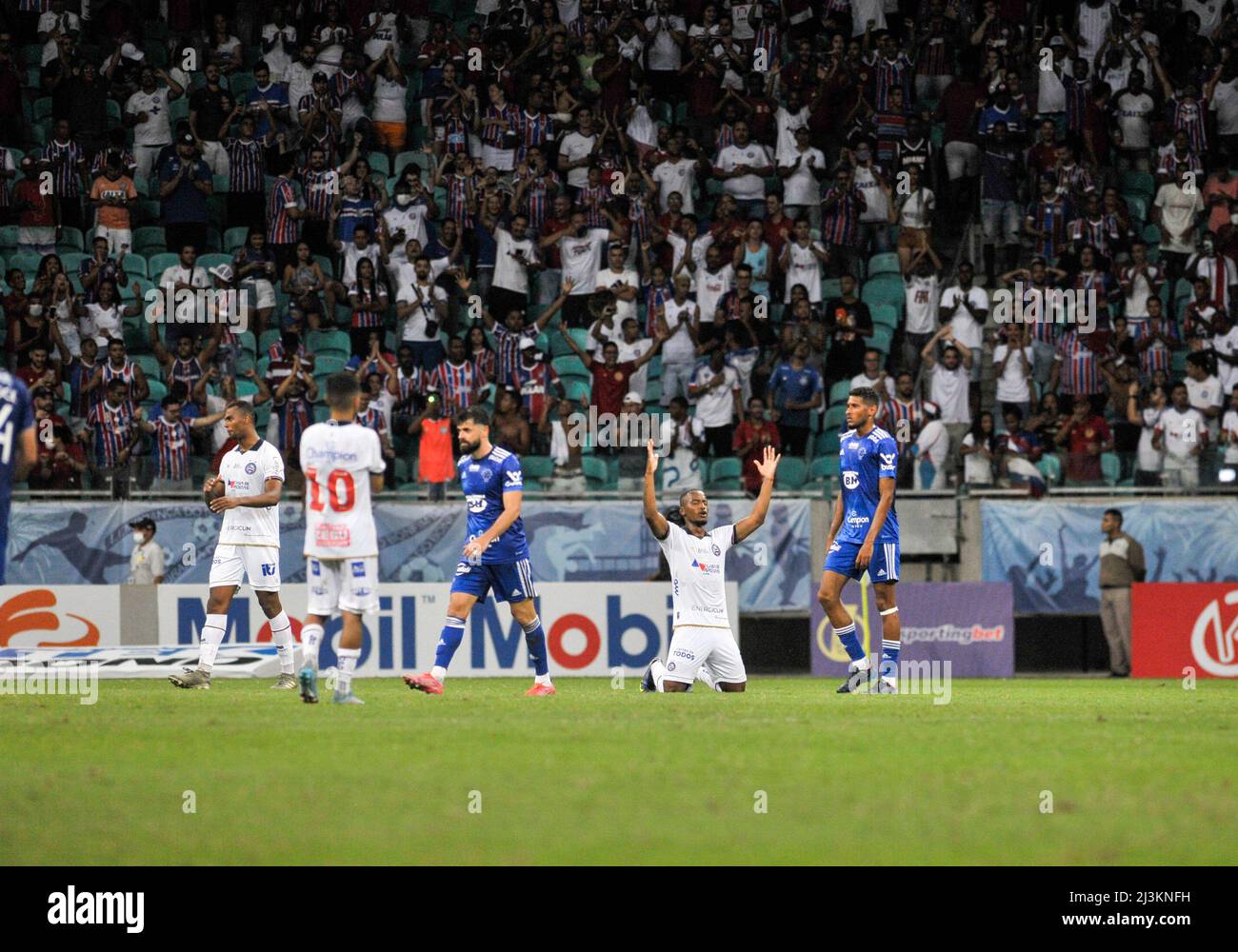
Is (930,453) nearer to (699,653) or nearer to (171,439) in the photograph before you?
(699,653)

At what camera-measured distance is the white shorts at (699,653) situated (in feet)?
49.5

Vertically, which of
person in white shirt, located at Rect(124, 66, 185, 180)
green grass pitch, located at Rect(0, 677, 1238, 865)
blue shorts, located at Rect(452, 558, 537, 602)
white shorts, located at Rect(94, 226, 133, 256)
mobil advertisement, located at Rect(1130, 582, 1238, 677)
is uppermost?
person in white shirt, located at Rect(124, 66, 185, 180)

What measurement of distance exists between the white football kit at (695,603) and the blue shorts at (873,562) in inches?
38.2

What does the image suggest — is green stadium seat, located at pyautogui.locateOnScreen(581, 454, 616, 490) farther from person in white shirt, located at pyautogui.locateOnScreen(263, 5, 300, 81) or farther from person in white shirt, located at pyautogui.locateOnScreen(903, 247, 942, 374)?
person in white shirt, located at pyautogui.locateOnScreen(263, 5, 300, 81)

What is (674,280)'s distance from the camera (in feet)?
79.7

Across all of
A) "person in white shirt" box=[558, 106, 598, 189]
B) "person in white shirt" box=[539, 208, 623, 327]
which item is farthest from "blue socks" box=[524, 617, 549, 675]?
"person in white shirt" box=[558, 106, 598, 189]

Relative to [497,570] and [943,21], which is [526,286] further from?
[497,570]

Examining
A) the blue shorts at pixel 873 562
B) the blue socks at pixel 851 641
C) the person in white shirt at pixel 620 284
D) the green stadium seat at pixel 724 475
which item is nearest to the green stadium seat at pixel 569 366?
the person in white shirt at pixel 620 284

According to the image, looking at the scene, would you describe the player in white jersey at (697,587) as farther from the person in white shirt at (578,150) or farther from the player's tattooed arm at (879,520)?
the person in white shirt at (578,150)

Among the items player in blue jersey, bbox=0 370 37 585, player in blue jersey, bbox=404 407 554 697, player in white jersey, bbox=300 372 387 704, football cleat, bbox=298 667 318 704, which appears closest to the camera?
player in blue jersey, bbox=0 370 37 585

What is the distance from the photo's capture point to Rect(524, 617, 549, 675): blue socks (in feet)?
48.9

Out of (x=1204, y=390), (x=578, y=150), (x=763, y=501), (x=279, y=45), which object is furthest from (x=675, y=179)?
(x=763, y=501)

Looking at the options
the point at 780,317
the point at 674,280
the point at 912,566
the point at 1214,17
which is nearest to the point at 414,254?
the point at 674,280

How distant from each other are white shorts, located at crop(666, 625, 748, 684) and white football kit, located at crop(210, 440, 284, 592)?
3731mm
